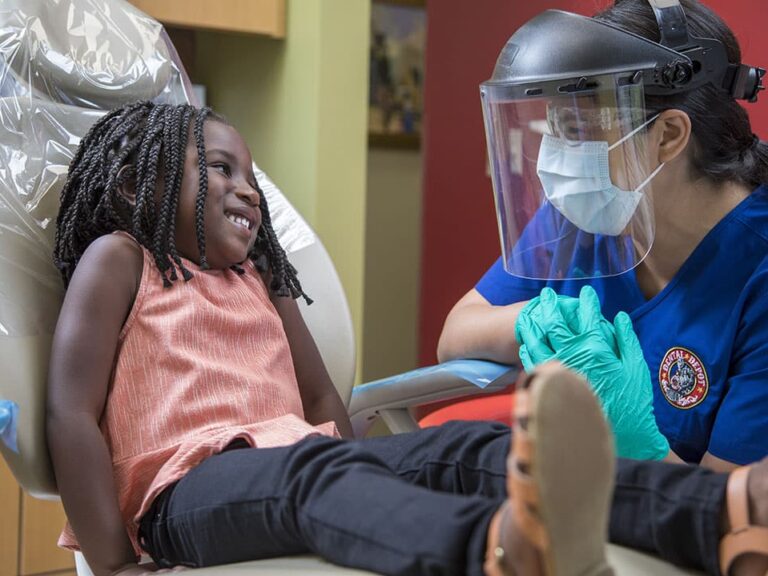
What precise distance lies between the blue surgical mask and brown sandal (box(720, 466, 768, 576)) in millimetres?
534

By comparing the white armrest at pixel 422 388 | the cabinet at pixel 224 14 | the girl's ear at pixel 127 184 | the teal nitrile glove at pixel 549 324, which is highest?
the cabinet at pixel 224 14

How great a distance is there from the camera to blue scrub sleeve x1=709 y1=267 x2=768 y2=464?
123cm

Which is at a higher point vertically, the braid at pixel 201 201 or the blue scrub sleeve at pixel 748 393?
the braid at pixel 201 201

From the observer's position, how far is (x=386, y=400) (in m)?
1.44

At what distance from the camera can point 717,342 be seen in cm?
131

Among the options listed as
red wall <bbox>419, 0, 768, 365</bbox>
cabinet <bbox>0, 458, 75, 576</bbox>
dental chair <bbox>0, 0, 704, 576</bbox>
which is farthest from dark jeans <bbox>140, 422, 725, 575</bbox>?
red wall <bbox>419, 0, 768, 365</bbox>

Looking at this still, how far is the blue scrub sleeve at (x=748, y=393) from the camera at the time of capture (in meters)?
1.23

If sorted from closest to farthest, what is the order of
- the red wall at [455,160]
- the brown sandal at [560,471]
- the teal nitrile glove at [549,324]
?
the brown sandal at [560,471] < the teal nitrile glove at [549,324] < the red wall at [455,160]

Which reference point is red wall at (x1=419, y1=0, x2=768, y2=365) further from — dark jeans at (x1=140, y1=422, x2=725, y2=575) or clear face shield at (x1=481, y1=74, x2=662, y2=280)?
dark jeans at (x1=140, y1=422, x2=725, y2=575)

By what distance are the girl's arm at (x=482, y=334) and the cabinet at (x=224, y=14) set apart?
89 cm

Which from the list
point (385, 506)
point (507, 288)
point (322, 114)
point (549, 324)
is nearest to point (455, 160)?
point (322, 114)

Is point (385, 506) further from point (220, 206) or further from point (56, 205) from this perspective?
point (56, 205)

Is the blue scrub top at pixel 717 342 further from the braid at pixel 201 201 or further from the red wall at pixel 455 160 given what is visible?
the red wall at pixel 455 160

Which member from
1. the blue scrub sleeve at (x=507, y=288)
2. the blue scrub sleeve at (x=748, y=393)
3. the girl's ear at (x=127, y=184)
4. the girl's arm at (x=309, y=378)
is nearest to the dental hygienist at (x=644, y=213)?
the blue scrub sleeve at (x=748, y=393)
